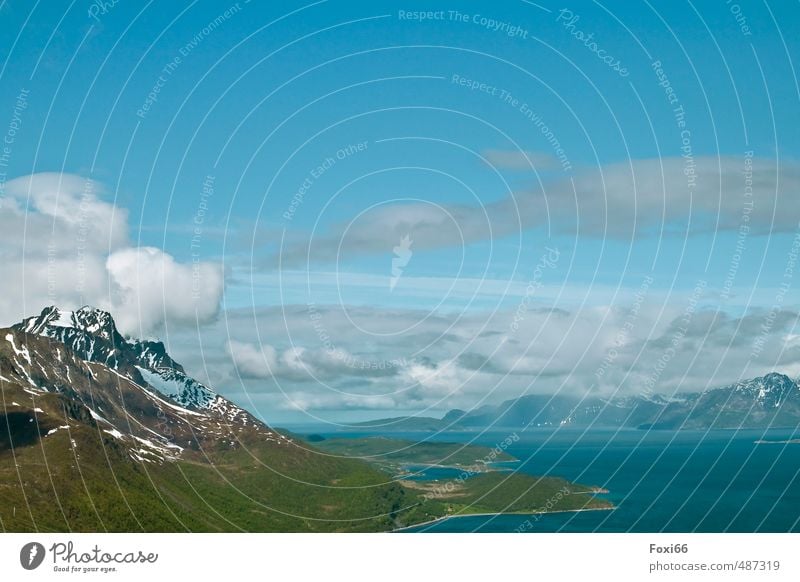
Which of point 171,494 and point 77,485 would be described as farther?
point 171,494

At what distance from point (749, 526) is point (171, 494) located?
13088cm
